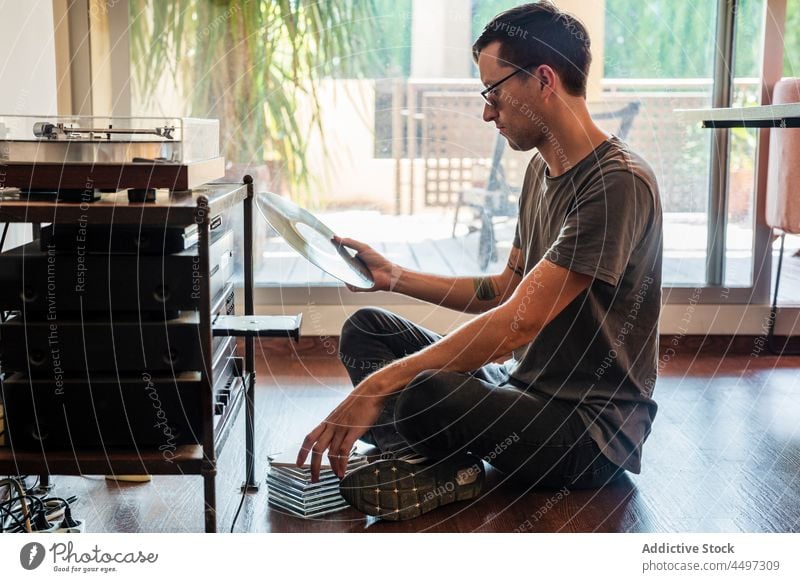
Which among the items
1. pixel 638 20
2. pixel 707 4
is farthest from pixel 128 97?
pixel 707 4

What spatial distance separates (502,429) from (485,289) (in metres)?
0.39

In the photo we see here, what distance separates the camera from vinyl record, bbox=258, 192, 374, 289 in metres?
1.71

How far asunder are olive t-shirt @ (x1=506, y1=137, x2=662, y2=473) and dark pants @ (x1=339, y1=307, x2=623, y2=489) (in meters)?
0.04

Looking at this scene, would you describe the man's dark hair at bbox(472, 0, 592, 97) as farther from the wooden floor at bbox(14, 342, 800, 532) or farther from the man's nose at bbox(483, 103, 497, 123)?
the wooden floor at bbox(14, 342, 800, 532)

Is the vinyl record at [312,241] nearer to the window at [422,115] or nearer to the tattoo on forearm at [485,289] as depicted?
the tattoo on forearm at [485,289]

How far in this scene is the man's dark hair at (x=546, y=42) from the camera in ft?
5.85

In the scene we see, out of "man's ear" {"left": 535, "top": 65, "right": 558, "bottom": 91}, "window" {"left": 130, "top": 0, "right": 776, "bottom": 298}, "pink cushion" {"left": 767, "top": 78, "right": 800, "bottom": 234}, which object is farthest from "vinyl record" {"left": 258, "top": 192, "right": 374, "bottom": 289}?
"pink cushion" {"left": 767, "top": 78, "right": 800, "bottom": 234}

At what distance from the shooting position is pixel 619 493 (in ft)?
6.27

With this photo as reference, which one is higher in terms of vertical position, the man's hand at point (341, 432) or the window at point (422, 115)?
the window at point (422, 115)

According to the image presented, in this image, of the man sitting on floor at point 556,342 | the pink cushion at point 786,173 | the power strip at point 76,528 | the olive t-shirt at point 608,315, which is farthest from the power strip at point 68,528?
the pink cushion at point 786,173

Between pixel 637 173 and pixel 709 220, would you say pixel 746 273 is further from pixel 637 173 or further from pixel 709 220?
pixel 637 173

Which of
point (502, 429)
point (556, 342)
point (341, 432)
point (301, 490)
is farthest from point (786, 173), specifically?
point (341, 432)

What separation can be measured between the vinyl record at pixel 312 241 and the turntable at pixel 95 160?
24 cm
